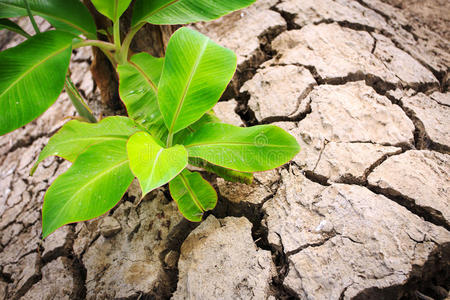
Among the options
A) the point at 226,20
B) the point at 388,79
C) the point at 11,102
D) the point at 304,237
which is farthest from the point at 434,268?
the point at 226,20

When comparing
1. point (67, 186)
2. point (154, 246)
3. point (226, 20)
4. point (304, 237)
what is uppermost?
point (226, 20)

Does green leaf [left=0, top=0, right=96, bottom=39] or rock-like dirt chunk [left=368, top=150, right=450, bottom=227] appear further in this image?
green leaf [left=0, top=0, right=96, bottom=39]

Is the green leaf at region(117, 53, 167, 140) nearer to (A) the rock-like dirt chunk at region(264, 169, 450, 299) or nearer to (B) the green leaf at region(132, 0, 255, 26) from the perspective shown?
(B) the green leaf at region(132, 0, 255, 26)

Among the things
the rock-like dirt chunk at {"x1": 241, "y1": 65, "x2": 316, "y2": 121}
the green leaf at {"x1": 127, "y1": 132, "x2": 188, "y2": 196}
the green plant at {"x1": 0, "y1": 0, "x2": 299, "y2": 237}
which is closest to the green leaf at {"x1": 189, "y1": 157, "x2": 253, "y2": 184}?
the green plant at {"x1": 0, "y1": 0, "x2": 299, "y2": 237}

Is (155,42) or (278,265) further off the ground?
(155,42)

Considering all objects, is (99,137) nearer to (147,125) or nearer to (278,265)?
(147,125)

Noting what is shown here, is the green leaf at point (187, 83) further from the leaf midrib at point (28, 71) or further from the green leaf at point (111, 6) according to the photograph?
the leaf midrib at point (28, 71)
